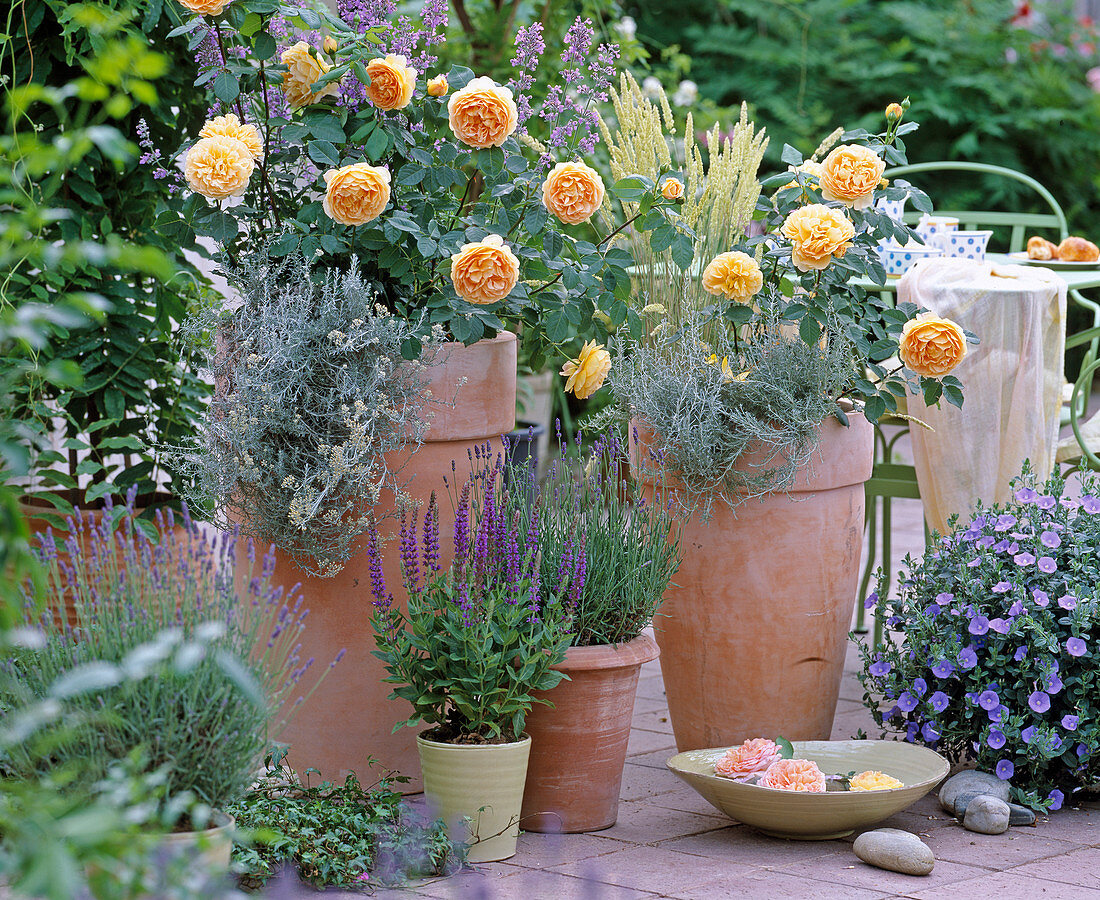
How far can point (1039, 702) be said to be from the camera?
7.72ft

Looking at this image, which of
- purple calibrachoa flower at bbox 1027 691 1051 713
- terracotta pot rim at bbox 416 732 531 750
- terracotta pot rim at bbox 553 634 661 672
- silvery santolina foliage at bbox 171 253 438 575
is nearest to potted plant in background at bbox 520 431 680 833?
terracotta pot rim at bbox 553 634 661 672

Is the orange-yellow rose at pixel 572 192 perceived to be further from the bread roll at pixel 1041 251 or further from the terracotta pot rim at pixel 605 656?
the bread roll at pixel 1041 251

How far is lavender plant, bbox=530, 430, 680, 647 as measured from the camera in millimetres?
2316

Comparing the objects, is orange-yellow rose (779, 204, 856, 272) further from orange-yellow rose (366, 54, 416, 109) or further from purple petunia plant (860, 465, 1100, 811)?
orange-yellow rose (366, 54, 416, 109)

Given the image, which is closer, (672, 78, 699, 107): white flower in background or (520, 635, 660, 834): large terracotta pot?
(520, 635, 660, 834): large terracotta pot

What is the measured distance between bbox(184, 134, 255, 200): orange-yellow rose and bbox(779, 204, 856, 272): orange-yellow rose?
1.03 meters

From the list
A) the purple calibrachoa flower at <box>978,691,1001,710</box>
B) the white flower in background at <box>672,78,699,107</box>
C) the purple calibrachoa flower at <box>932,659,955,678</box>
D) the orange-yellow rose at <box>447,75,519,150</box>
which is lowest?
the purple calibrachoa flower at <box>978,691,1001,710</box>

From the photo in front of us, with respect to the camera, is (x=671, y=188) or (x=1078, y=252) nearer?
(x=671, y=188)

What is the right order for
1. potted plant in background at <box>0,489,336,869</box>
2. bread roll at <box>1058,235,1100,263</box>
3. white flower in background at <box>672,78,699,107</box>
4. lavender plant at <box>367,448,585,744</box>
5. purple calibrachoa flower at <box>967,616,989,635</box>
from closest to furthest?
1. potted plant in background at <box>0,489,336,869</box>
2. lavender plant at <box>367,448,585,744</box>
3. purple calibrachoa flower at <box>967,616,989,635</box>
4. bread roll at <box>1058,235,1100,263</box>
5. white flower in background at <box>672,78,699,107</box>

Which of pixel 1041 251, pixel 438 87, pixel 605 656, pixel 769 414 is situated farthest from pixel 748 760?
pixel 1041 251

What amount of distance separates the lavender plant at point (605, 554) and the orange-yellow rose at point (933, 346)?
58cm

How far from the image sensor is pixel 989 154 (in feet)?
28.8

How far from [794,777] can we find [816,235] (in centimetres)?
100

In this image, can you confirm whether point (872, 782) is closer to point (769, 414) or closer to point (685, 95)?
point (769, 414)
